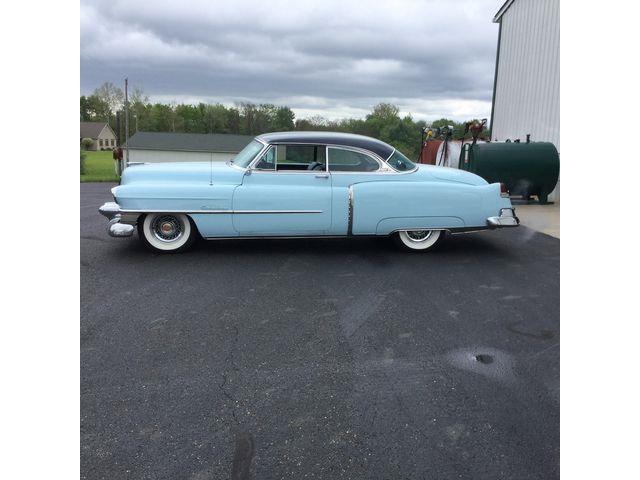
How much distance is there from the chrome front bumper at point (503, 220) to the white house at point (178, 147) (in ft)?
132

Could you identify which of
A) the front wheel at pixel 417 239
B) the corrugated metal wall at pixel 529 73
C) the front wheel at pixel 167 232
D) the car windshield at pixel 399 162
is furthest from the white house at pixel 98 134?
the front wheel at pixel 417 239

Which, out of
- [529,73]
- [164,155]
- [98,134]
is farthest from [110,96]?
[529,73]

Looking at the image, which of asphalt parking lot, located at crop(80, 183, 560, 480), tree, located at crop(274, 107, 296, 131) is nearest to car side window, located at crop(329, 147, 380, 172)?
asphalt parking lot, located at crop(80, 183, 560, 480)

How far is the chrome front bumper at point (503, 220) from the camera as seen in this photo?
6.71 m

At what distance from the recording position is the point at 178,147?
46.6 m

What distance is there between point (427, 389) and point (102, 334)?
2.47 meters

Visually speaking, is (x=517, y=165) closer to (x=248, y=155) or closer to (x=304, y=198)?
(x=304, y=198)

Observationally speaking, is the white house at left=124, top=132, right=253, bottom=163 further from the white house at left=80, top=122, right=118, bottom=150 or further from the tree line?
the white house at left=80, top=122, right=118, bottom=150

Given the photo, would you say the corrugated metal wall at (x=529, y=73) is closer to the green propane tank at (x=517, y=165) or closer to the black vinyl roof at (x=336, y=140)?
the green propane tank at (x=517, y=165)

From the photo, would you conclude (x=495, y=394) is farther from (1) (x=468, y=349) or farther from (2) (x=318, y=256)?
(2) (x=318, y=256)

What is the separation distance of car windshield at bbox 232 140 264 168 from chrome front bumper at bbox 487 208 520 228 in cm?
319

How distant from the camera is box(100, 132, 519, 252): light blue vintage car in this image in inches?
247

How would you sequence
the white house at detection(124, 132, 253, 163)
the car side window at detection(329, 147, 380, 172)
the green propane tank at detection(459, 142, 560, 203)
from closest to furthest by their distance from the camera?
the car side window at detection(329, 147, 380, 172), the green propane tank at detection(459, 142, 560, 203), the white house at detection(124, 132, 253, 163)

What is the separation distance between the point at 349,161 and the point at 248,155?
134 cm
